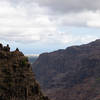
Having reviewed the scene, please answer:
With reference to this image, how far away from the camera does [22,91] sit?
50406mm

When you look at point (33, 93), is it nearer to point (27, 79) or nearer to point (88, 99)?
point (27, 79)

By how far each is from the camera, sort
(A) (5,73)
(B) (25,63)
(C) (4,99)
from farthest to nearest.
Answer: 1. (B) (25,63)
2. (A) (5,73)
3. (C) (4,99)

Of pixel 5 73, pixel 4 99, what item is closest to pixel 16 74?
pixel 5 73

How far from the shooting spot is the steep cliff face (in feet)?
162

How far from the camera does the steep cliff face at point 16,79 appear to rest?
49281mm

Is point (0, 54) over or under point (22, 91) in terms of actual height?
over

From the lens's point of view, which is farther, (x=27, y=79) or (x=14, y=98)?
(x=27, y=79)

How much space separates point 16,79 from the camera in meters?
51.3

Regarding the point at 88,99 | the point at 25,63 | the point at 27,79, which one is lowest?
the point at 88,99

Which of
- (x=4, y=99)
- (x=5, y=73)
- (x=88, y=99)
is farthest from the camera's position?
(x=88, y=99)

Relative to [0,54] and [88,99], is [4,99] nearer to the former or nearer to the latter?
[0,54]

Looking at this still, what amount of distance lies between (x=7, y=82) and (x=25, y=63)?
248 inches

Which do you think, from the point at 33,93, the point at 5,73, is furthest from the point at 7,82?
the point at 33,93

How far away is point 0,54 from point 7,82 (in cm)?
661
